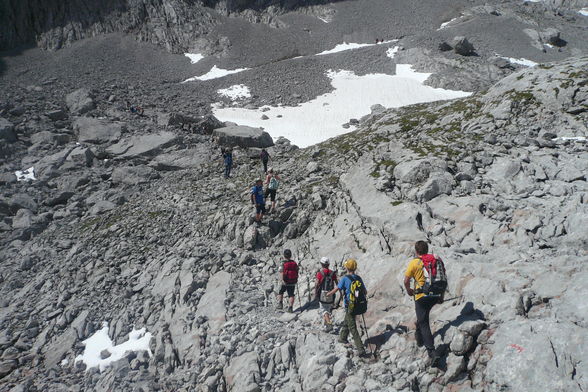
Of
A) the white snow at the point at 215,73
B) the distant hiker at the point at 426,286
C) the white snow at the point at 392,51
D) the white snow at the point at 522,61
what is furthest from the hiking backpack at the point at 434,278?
the white snow at the point at 392,51

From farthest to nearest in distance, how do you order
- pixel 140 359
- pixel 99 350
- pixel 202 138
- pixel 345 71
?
pixel 345 71 < pixel 202 138 < pixel 99 350 < pixel 140 359

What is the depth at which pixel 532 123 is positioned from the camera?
15.0 m

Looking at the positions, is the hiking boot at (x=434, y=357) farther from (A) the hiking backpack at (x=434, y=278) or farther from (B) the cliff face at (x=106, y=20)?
(B) the cliff face at (x=106, y=20)

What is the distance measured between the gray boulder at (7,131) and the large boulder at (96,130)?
4974mm

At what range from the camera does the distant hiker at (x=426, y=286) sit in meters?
7.11

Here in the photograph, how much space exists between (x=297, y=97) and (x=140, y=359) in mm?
40765

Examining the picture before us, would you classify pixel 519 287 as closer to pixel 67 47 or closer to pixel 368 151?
pixel 368 151

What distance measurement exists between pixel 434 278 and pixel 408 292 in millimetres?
571

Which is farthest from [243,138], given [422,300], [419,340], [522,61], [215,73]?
[522,61]

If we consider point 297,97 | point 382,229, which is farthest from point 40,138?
point 382,229

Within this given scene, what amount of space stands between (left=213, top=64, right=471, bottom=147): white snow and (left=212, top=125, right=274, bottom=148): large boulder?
4.62m

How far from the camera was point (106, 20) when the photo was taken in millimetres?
66750

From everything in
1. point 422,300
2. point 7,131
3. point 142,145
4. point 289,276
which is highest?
point 422,300

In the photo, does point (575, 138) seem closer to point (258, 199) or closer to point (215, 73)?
point (258, 199)
